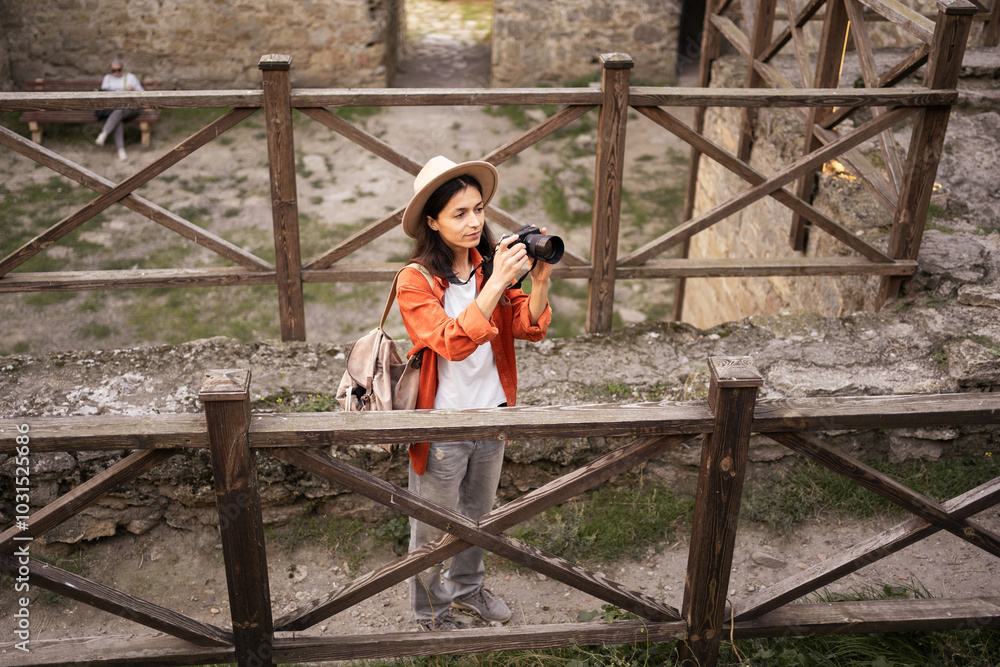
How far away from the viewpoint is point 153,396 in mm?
3521

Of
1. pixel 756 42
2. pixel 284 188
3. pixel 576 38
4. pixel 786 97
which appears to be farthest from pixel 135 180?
pixel 576 38

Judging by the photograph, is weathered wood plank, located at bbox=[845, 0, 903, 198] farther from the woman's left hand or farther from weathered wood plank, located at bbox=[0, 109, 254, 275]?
weathered wood plank, located at bbox=[0, 109, 254, 275]

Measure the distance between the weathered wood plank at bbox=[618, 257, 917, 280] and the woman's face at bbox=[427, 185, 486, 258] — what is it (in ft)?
5.64

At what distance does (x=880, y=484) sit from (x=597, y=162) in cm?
199

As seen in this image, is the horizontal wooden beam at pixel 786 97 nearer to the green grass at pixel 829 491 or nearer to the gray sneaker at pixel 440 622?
the green grass at pixel 829 491

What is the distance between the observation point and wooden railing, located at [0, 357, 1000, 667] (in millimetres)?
2129

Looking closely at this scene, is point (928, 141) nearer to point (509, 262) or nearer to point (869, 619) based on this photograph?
point (869, 619)

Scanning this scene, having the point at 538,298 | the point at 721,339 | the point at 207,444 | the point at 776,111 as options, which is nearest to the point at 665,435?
the point at 538,298

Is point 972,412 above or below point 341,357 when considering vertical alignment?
above

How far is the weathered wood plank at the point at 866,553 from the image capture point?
8.00ft

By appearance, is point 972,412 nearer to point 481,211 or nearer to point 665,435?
point 665,435

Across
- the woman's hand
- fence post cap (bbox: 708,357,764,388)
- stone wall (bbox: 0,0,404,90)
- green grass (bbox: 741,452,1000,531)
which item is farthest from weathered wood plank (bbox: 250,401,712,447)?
stone wall (bbox: 0,0,404,90)

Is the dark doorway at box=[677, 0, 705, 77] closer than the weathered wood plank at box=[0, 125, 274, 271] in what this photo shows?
No

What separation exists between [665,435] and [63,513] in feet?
5.21
